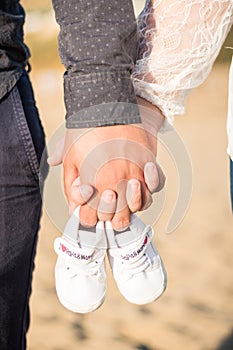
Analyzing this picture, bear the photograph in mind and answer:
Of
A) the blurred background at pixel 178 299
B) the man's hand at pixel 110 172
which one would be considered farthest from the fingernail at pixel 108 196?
the blurred background at pixel 178 299

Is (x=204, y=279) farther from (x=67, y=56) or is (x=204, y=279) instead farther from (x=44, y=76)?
(x=44, y=76)

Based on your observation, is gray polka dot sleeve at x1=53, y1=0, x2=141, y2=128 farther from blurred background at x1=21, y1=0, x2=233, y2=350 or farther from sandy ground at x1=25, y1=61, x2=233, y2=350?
sandy ground at x1=25, y1=61, x2=233, y2=350

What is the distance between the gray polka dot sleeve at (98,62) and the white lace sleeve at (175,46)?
0.38 feet

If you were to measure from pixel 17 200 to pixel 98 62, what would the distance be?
36cm

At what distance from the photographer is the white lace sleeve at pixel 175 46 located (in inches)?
51.7

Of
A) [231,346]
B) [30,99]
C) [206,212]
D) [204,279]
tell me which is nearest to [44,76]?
[206,212]

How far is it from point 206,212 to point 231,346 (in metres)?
1.28

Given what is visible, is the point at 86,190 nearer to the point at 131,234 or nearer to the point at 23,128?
the point at 131,234

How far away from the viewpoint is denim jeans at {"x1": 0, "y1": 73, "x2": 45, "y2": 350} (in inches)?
54.8

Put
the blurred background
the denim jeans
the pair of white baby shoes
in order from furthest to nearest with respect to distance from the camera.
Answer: the blurred background, the denim jeans, the pair of white baby shoes

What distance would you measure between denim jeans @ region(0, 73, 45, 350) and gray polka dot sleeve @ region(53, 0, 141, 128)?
0.21 metres

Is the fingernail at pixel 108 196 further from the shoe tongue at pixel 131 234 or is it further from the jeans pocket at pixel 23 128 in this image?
the jeans pocket at pixel 23 128

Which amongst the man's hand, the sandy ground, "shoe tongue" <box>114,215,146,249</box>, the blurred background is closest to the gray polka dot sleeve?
the man's hand

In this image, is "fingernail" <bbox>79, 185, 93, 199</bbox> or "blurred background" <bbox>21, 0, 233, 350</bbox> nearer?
"fingernail" <bbox>79, 185, 93, 199</bbox>
